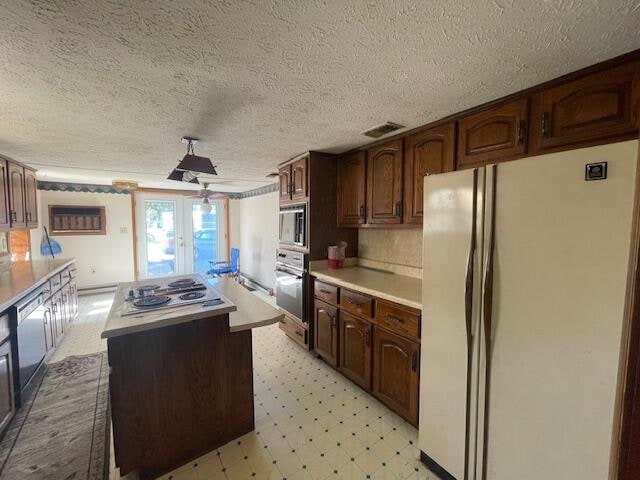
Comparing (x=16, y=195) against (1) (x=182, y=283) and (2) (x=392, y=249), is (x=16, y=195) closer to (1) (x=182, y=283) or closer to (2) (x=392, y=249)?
(1) (x=182, y=283)

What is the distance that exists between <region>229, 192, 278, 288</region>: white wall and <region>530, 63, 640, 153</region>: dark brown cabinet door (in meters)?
3.89

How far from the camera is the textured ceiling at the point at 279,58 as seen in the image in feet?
2.97

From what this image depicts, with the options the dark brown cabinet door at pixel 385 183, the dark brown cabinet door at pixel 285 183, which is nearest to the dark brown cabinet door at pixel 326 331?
the dark brown cabinet door at pixel 385 183

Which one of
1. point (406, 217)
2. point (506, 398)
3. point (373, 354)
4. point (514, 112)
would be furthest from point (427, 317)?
point (514, 112)

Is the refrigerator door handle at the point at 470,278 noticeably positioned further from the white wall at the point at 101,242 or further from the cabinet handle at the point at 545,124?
the white wall at the point at 101,242

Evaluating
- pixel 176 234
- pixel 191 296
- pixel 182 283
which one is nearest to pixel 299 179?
pixel 182 283

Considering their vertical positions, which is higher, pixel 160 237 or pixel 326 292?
pixel 160 237

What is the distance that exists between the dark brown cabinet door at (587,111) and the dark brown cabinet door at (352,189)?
1.34m

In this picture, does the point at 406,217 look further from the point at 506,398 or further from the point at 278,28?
the point at 278,28

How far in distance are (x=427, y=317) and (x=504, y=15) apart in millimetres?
1328

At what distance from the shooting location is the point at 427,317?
151cm

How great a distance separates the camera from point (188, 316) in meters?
1.47

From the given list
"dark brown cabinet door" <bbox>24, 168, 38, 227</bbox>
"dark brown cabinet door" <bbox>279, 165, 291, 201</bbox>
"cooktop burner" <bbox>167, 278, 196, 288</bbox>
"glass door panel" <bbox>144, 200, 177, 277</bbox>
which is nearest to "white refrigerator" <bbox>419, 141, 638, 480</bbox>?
"cooktop burner" <bbox>167, 278, 196, 288</bbox>

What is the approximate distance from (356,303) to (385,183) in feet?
3.42
